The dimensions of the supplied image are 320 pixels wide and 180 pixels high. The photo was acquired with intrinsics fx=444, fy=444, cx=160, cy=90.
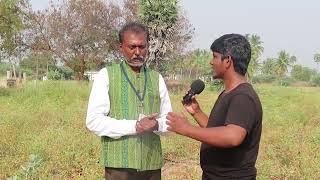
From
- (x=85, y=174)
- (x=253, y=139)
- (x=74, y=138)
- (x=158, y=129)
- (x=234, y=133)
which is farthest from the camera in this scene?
(x=74, y=138)

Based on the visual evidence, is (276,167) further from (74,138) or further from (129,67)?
(129,67)

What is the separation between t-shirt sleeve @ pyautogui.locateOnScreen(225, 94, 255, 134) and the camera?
6.70 feet

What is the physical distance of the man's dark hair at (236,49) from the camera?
7.19 feet

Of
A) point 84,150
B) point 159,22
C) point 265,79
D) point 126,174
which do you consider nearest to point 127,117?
point 126,174

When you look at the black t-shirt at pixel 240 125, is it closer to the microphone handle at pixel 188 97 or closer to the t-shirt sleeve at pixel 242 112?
the t-shirt sleeve at pixel 242 112

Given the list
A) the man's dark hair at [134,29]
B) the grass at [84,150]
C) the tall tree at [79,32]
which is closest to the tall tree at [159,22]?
the tall tree at [79,32]

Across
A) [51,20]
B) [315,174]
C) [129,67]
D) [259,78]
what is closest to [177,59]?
[51,20]

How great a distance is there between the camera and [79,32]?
1105 inches

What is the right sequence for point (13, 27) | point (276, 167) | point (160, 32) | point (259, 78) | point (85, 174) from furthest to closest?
point (259, 78) < point (160, 32) < point (13, 27) < point (276, 167) < point (85, 174)

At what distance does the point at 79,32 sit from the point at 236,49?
87.5 ft

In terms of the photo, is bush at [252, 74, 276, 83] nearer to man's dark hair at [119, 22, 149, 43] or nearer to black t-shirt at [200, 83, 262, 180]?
man's dark hair at [119, 22, 149, 43]

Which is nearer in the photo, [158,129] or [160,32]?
[158,129]

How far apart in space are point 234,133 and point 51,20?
27.9m

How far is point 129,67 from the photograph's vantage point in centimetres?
265
